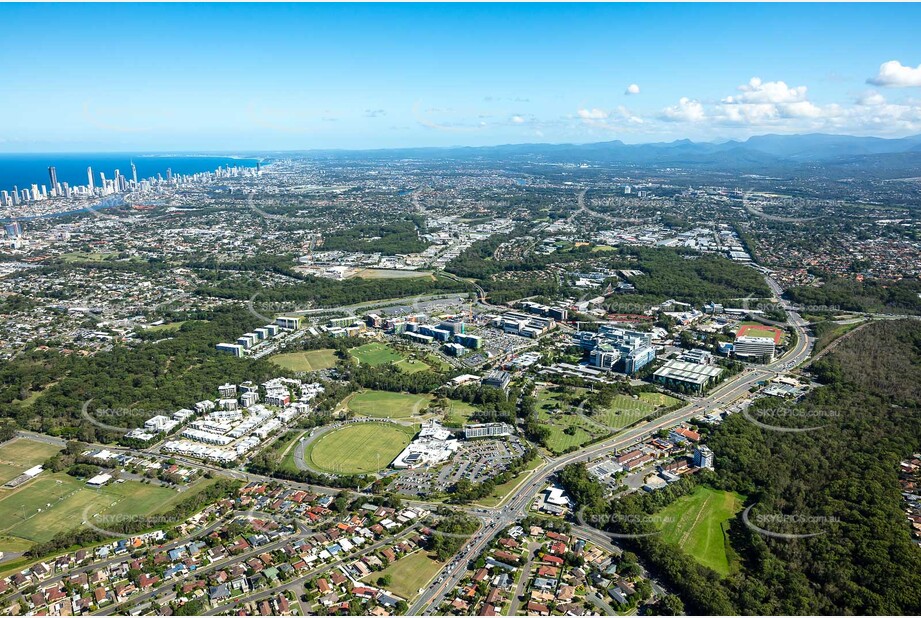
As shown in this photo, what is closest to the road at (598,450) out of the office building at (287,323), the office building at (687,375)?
the office building at (687,375)

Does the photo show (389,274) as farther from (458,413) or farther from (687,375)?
(687,375)

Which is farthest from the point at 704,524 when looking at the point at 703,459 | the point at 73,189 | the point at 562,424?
the point at 73,189

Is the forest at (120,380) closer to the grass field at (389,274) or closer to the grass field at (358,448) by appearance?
the grass field at (358,448)

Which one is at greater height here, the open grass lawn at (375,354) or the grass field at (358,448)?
the open grass lawn at (375,354)

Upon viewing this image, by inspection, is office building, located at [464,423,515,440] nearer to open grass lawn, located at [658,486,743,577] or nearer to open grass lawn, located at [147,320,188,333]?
open grass lawn, located at [658,486,743,577]

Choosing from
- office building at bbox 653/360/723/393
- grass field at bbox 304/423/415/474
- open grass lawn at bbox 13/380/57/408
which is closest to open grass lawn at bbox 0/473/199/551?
grass field at bbox 304/423/415/474

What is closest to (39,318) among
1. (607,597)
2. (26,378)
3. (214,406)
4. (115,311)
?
(115,311)

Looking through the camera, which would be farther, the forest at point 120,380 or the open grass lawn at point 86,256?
the open grass lawn at point 86,256
